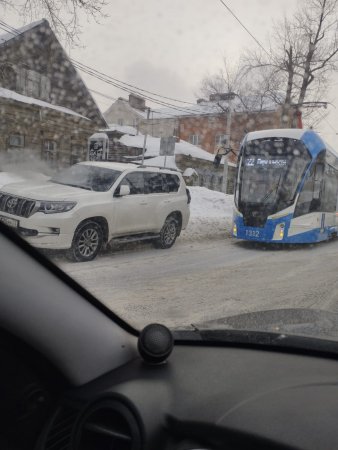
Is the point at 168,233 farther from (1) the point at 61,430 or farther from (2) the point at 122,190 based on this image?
(1) the point at 61,430

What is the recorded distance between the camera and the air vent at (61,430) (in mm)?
1429

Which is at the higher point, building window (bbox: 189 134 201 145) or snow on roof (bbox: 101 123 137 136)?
building window (bbox: 189 134 201 145)

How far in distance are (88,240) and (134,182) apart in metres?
1.66

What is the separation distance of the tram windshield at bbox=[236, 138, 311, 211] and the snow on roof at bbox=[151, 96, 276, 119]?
318 centimetres

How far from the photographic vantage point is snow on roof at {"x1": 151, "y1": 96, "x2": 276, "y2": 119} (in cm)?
613

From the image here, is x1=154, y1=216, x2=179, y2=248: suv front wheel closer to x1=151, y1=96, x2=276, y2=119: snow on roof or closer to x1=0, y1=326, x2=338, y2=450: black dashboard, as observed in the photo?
x1=151, y1=96, x2=276, y2=119: snow on roof

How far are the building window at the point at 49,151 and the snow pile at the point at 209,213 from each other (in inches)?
240

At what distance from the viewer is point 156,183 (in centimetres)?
848

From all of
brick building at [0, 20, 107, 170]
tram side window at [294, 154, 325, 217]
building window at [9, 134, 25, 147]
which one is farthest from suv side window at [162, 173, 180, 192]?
building window at [9, 134, 25, 147]

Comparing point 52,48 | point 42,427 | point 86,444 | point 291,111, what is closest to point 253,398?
point 86,444

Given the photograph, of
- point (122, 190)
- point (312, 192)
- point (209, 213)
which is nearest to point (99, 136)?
point (122, 190)

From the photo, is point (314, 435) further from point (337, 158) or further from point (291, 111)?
point (337, 158)

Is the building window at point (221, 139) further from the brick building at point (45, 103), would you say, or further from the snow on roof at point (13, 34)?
the snow on roof at point (13, 34)

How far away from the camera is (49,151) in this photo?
4.71 meters
